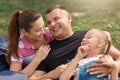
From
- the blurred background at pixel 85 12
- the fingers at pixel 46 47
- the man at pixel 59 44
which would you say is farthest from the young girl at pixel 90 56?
the blurred background at pixel 85 12

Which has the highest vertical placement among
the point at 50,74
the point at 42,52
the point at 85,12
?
the point at 42,52

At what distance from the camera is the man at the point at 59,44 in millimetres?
3855

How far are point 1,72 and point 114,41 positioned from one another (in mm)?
2701

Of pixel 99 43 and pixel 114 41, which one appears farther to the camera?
pixel 114 41

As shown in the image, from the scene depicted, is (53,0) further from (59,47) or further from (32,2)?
(59,47)

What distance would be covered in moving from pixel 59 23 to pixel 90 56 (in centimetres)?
52

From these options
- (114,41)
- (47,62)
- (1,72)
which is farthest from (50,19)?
(114,41)

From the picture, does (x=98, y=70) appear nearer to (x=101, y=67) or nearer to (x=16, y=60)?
(x=101, y=67)

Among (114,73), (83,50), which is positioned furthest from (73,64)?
(114,73)

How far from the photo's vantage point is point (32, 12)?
3887 millimetres

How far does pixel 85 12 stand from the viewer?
7.55 metres

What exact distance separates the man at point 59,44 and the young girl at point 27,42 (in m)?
0.09

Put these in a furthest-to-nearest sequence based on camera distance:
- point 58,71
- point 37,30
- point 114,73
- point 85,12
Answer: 1. point 85,12
2. point 37,30
3. point 58,71
4. point 114,73

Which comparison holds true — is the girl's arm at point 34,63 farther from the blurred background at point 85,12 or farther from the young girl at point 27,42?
the blurred background at point 85,12
